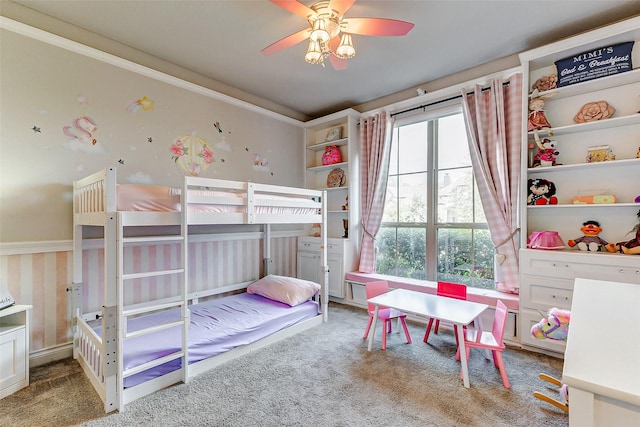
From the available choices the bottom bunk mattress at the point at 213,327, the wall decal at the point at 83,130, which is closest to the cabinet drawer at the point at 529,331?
the bottom bunk mattress at the point at 213,327

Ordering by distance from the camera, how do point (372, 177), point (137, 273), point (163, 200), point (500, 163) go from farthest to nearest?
point (372, 177) < point (500, 163) < point (137, 273) < point (163, 200)

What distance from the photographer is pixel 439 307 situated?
97.0 inches

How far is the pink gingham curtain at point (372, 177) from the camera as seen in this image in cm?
389

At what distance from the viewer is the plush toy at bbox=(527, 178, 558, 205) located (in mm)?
2676

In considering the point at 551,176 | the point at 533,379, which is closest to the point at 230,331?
the point at 533,379

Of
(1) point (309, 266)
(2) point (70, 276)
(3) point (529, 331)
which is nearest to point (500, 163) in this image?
(3) point (529, 331)

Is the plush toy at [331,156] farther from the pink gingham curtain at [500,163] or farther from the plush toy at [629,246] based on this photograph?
the plush toy at [629,246]

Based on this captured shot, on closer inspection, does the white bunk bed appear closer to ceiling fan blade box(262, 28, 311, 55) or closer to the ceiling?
ceiling fan blade box(262, 28, 311, 55)

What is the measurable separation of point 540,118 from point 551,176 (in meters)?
0.58

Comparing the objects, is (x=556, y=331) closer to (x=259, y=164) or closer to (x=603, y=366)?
(x=603, y=366)

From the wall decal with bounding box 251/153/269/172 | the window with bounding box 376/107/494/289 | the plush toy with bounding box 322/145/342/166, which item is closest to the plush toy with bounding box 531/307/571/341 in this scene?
the window with bounding box 376/107/494/289

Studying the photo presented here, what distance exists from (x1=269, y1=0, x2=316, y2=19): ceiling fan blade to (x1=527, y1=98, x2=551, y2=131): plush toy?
2.26 metres

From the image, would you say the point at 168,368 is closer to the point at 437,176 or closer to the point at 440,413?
the point at 440,413

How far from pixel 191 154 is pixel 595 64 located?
3.97 metres
